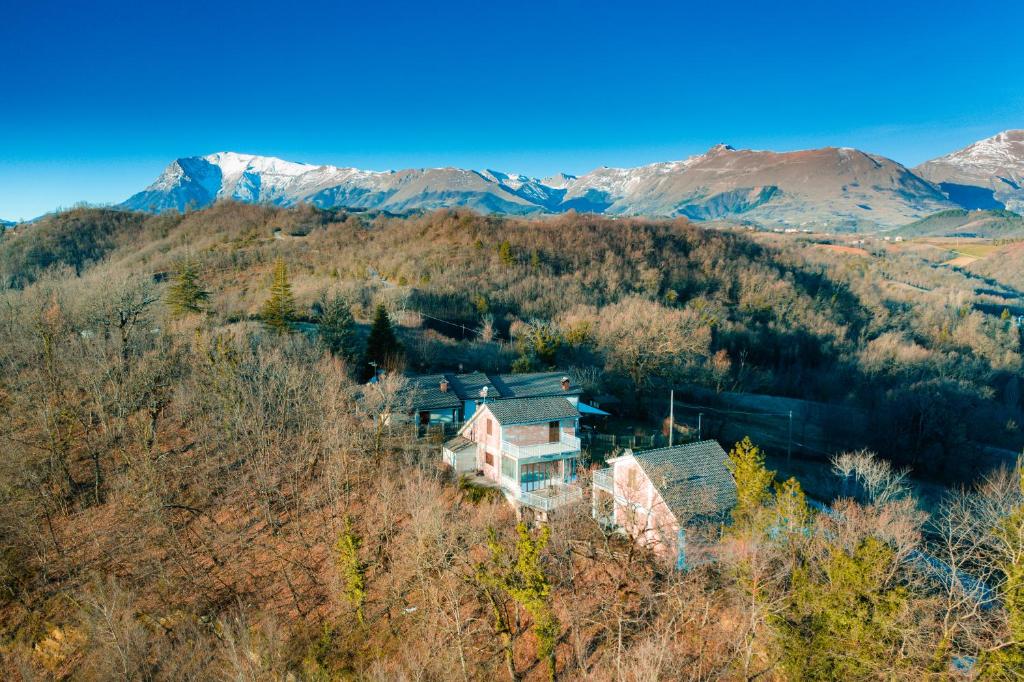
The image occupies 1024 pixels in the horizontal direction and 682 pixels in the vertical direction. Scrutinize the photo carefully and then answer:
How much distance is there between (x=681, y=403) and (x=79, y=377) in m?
47.8

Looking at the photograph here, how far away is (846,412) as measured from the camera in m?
53.7

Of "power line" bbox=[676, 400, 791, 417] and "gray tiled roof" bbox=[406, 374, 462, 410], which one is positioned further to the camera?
"power line" bbox=[676, 400, 791, 417]

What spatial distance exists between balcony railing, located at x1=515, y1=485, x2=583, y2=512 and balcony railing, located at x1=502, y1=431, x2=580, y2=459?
1.91m

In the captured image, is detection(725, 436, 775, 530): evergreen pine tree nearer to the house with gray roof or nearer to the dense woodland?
the dense woodland

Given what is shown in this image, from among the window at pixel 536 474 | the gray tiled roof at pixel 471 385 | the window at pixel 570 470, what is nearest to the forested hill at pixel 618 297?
the gray tiled roof at pixel 471 385

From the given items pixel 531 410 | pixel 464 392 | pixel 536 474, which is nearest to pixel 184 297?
pixel 464 392

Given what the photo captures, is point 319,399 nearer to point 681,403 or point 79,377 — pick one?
point 79,377

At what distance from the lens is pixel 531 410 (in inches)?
1227

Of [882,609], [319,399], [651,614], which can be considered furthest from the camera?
[319,399]

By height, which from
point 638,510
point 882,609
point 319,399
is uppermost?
point 319,399

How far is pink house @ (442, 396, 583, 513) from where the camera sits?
2934cm

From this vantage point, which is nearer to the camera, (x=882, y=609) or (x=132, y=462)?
(x=882, y=609)

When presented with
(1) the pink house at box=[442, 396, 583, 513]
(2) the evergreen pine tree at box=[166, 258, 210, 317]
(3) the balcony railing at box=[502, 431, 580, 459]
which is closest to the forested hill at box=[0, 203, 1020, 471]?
(2) the evergreen pine tree at box=[166, 258, 210, 317]

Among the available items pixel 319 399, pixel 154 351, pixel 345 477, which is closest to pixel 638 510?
pixel 345 477
